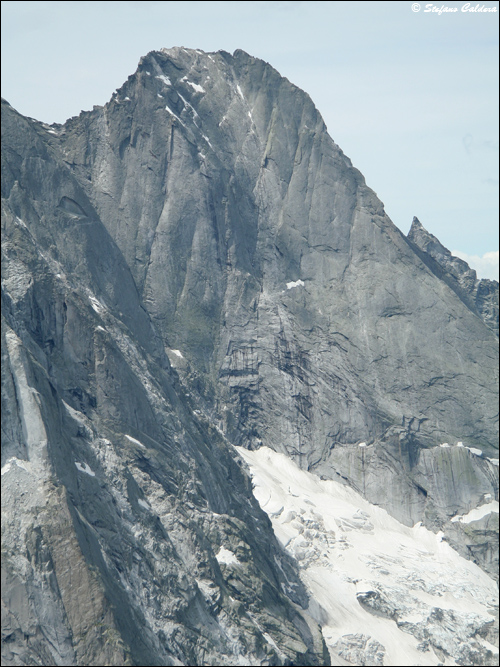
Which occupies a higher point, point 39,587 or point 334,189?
point 334,189

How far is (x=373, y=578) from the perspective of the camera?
13788cm

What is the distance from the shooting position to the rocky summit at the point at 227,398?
92.6 metres

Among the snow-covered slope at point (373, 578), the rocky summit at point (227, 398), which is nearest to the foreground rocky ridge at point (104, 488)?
the rocky summit at point (227, 398)

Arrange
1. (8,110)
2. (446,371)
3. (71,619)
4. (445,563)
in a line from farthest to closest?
1. (446,371)
2. (445,563)
3. (8,110)
4. (71,619)

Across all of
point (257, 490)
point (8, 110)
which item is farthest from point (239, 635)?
point (8, 110)

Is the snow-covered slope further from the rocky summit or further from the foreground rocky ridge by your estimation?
the foreground rocky ridge

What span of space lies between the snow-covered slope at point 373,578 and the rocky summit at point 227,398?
33cm

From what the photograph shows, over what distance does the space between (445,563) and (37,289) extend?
64.8 metres

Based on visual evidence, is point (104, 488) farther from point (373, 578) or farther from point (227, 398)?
point (227, 398)

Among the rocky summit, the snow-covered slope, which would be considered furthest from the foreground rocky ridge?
the snow-covered slope

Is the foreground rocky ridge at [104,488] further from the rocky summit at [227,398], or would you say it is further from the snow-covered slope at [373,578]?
the snow-covered slope at [373,578]

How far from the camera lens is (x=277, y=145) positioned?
6678 inches

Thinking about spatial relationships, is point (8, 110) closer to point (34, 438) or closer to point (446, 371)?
point (34, 438)

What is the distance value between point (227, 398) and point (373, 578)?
3388 centimetres
